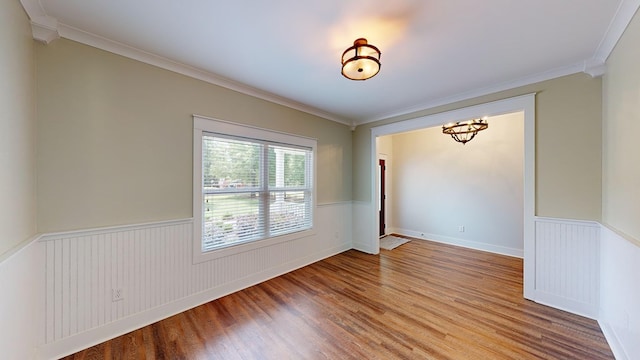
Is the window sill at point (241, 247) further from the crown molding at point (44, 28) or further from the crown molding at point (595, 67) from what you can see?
the crown molding at point (595, 67)

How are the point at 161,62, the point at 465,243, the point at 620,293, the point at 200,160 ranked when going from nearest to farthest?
the point at 620,293 < the point at 161,62 < the point at 200,160 < the point at 465,243

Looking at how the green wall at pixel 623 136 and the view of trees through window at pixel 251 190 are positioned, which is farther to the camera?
the view of trees through window at pixel 251 190

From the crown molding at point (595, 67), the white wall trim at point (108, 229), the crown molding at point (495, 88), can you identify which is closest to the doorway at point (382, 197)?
the crown molding at point (495, 88)

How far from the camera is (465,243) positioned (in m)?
4.98

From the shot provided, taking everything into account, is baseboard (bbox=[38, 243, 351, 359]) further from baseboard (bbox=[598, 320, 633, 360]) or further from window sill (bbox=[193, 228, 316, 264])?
baseboard (bbox=[598, 320, 633, 360])

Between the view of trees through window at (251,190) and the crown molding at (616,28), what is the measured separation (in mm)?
3413

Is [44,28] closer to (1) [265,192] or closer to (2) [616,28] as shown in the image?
(1) [265,192]

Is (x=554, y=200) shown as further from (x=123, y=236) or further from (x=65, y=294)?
(x=65, y=294)

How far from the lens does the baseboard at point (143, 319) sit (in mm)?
1869

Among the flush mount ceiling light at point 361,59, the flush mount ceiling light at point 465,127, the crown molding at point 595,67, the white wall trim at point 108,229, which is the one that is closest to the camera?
the white wall trim at point 108,229

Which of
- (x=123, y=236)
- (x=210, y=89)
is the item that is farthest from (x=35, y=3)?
(x=123, y=236)

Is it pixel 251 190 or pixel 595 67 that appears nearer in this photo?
pixel 595 67

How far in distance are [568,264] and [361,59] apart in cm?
316

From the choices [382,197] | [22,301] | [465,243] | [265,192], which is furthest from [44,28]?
[465,243]
